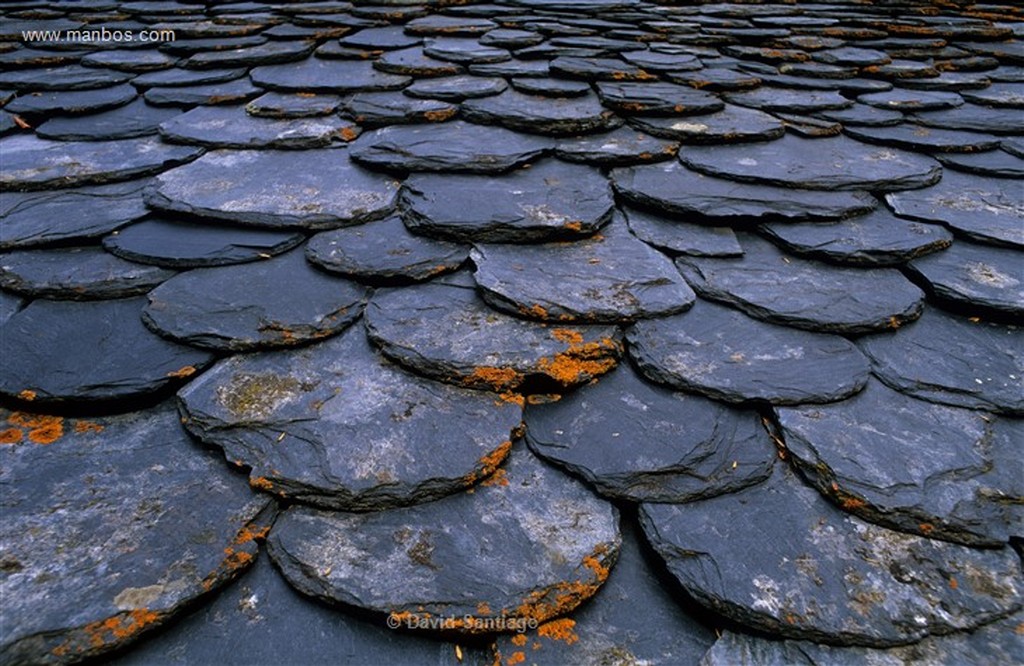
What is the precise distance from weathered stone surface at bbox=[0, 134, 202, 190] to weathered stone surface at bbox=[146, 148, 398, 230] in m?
0.08

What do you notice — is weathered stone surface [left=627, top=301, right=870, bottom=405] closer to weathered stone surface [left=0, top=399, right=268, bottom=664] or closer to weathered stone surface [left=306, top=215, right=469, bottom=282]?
weathered stone surface [left=306, top=215, right=469, bottom=282]

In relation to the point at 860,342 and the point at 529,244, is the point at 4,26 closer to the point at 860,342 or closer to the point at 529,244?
the point at 529,244

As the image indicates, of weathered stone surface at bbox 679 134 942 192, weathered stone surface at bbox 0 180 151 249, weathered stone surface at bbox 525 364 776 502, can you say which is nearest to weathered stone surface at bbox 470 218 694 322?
weathered stone surface at bbox 525 364 776 502

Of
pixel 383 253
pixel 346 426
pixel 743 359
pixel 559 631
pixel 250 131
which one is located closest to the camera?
pixel 559 631

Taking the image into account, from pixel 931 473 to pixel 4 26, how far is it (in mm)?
2781

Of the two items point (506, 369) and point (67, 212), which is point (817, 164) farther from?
point (67, 212)

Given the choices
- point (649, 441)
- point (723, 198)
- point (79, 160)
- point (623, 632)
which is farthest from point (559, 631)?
point (79, 160)

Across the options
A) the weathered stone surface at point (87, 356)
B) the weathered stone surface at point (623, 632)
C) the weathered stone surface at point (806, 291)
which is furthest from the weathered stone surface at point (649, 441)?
the weathered stone surface at point (87, 356)

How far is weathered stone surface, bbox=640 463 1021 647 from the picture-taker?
69 centimetres

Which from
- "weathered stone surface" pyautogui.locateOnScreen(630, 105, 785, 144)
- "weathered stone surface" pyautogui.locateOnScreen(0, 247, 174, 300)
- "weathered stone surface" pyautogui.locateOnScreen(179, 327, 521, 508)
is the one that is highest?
"weathered stone surface" pyautogui.locateOnScreen(630, 105, 785, 144)

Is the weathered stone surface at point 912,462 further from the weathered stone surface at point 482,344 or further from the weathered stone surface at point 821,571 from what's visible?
the weathered stone surface at point 482,344

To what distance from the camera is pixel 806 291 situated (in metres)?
1.07

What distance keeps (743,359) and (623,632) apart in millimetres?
467

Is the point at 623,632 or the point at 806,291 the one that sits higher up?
the point at 806,291
